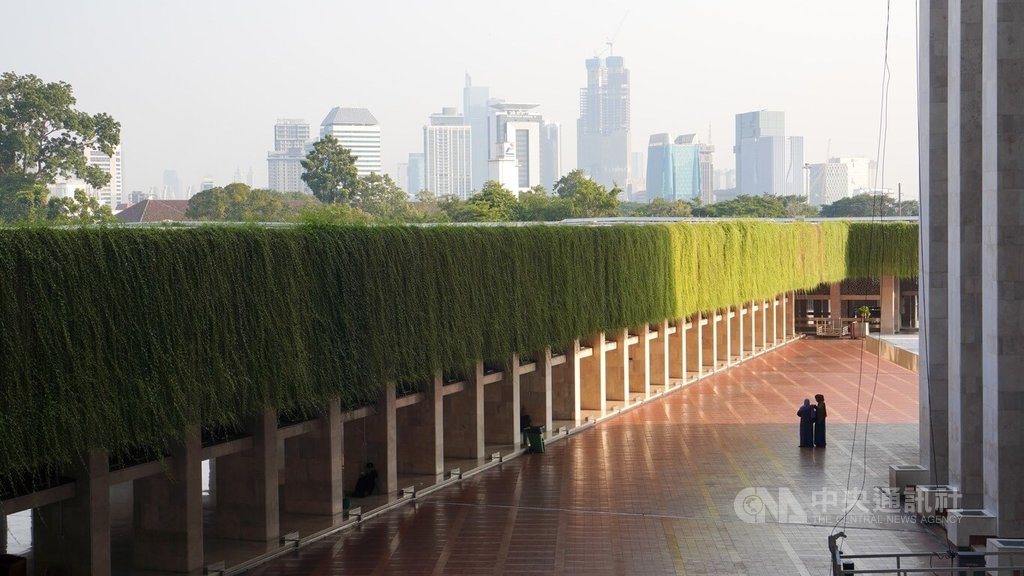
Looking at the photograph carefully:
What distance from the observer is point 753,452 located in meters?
28.1

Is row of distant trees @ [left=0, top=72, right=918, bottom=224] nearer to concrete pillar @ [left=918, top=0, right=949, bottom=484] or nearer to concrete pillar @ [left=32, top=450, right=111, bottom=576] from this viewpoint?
concrete pillar @ [left=32, top=450, right=111, bottom=576]

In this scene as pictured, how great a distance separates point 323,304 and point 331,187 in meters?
60.2

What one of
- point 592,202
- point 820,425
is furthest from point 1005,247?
point 592,202

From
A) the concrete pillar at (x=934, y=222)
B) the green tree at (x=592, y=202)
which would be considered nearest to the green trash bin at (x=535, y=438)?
the concrete pillar at (x=934, y=222)

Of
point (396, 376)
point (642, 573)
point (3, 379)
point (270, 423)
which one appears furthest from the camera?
point (396, 376)

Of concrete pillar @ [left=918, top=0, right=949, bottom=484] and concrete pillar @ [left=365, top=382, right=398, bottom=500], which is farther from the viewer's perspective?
concrete pillar @ [left=365, top=382, right=398, bottom=500]

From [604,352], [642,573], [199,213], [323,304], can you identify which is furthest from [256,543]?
[199,213]

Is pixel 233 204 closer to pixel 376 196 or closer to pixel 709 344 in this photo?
pixel 376 196

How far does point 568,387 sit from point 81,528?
1851cm

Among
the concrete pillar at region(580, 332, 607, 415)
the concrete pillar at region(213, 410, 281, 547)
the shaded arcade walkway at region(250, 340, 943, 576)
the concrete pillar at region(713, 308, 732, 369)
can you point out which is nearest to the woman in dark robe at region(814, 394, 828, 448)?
the shaded arcade walkway at region(250, 340, 943, 576)

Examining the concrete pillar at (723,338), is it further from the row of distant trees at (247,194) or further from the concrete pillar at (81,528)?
the concrete pillar at (81,528)

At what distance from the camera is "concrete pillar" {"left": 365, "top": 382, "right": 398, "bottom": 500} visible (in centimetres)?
2281

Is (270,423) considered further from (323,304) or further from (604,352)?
(604,352)

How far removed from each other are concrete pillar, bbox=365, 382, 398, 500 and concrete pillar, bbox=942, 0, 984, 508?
1030 cm
